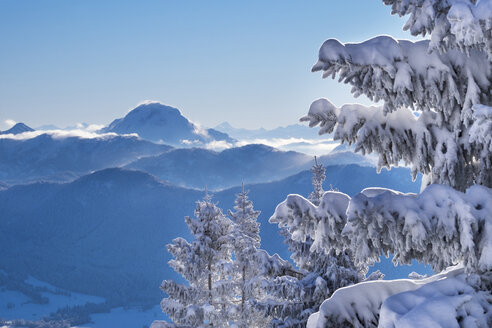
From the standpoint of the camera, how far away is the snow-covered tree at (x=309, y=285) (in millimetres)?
13414

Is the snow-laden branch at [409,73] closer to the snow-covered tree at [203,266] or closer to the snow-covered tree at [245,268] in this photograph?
the snow-covered tree at [245,268]

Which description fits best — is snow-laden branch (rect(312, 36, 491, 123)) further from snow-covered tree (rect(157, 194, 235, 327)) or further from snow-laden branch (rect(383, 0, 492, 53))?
snow-covered tree (rect(157, 194, 235, 327))

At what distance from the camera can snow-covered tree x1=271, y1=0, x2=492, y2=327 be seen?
3.62 m

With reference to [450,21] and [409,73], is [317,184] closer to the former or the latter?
[409,73]

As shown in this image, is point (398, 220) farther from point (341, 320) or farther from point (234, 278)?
point (234, 278)

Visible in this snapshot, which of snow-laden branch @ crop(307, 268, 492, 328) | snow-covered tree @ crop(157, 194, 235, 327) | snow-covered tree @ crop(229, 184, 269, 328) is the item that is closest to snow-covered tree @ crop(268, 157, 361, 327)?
snow-covered tree @ crop(229, 184, 269, 328)

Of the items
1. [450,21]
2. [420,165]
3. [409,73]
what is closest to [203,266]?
[420,165]

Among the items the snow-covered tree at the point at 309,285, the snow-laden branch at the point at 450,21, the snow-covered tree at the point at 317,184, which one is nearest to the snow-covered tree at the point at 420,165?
the snow-laden branch at the point at 450,21

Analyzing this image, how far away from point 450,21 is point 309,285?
36.8 ft

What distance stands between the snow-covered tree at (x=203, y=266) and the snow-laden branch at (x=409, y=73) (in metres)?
14.8

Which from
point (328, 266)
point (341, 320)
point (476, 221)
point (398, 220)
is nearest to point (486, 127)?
point (476, 221)

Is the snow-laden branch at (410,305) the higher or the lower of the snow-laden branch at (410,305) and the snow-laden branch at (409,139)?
the lower

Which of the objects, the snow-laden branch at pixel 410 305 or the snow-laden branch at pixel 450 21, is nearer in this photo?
the snow-laden branch at pixel 410 305

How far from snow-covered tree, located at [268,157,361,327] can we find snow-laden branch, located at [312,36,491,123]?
8577mm
